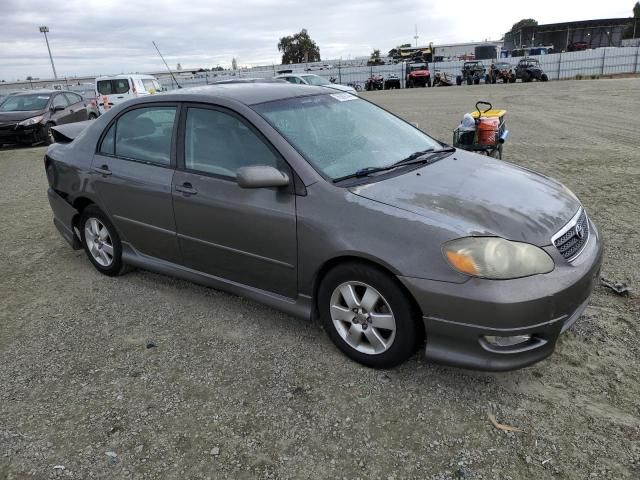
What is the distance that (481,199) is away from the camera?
2.93 metres

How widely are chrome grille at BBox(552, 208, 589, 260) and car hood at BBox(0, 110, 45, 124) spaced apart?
14.1 m

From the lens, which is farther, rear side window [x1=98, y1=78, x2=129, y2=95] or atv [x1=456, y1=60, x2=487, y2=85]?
atv [x1=456, y1=60, x2=487, y2=85]

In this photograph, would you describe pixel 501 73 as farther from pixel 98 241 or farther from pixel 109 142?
pixel 98 241

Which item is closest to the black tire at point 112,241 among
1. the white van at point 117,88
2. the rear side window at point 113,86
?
the white van at point 117,88

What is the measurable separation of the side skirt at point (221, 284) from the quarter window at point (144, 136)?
781 millimetres

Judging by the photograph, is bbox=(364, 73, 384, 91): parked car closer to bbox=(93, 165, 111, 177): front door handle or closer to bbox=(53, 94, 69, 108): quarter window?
bbox=(53, 94, 69, 108): quarter window

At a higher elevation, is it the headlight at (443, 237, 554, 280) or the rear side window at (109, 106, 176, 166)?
the rear side window at (109, 106, 176, 166)

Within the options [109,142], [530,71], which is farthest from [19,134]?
[530,71]

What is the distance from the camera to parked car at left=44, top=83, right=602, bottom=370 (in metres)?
2.59

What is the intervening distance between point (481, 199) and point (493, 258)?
1.65ft

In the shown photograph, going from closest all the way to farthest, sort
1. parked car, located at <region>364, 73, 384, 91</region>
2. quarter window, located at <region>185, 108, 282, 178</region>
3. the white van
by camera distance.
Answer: quarter window, located at <region>185, 108, 282, 178</region> < the white van < parked car, located at <region>364, 73, 384, 91</region>

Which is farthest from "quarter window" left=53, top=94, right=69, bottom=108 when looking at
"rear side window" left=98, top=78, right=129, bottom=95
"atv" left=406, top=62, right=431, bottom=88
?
"atv" left=406, top=62, right=431, bottom=88

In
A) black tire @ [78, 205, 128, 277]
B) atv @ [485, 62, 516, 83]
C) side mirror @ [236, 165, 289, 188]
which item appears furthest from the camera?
atv @ [485, 62, 516, 83]

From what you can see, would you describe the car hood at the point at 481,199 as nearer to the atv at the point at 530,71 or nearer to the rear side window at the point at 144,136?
the rear side window at the point at 144,136
